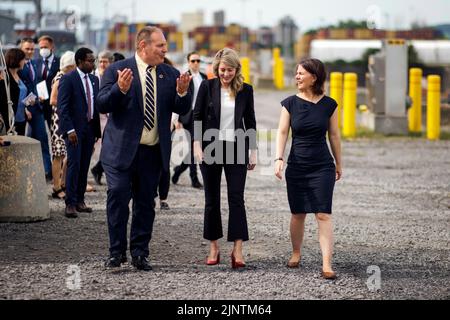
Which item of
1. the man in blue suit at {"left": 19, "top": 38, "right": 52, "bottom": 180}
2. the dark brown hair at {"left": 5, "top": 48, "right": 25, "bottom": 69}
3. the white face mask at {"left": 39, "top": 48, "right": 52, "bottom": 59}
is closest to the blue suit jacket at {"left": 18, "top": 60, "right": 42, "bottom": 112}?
the man in blue suit at {"left": 19, "top": 38, "right": 52, "bottom": 180}

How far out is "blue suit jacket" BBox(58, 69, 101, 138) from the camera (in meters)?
11.7

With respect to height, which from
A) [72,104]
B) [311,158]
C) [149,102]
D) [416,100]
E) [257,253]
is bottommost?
[257,253]

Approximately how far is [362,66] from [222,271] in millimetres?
35804

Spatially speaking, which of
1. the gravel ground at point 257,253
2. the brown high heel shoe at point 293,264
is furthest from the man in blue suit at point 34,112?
the brown high heel shoe at point 293,264

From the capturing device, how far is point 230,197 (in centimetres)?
929

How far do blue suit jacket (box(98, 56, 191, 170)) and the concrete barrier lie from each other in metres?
2.87

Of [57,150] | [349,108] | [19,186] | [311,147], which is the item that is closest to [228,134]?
[311,147]

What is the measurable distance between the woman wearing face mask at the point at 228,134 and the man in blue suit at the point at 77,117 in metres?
2.69

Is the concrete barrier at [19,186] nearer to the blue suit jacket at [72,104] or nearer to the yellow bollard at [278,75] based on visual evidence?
the blue suit jacket at [72,104]

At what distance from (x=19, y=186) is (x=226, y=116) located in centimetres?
313

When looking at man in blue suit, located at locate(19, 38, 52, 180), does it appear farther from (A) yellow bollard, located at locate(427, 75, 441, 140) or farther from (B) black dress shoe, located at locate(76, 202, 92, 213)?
(A) yellow bollard, located at locate(427, 75, 441, 140)

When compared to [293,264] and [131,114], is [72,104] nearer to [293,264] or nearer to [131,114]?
[131,114]

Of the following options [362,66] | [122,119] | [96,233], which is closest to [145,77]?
[122,119]

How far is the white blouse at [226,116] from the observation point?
365 inches
